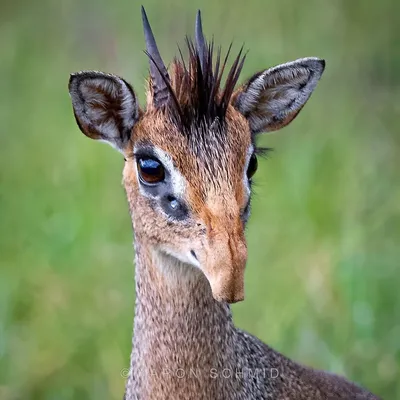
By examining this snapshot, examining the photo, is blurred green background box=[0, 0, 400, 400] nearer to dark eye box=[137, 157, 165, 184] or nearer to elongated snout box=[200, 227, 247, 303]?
dark eye box=[137, 157, 165, 184]

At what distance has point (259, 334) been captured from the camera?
26.8 ft

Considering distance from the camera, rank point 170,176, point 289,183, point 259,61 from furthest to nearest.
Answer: point 259,61 → point 289,183 → point 170,176

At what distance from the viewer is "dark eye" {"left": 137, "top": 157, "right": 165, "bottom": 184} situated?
4.96 meters

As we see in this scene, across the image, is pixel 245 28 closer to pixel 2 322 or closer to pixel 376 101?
pixel 376 101

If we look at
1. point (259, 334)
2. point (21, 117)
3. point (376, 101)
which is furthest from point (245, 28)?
point (259, 334)

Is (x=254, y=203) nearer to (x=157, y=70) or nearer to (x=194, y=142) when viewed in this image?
(x=157, y=70)

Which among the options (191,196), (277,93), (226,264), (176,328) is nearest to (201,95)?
(191,196)

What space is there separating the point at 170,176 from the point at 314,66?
3.58 ft

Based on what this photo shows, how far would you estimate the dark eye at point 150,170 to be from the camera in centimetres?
496

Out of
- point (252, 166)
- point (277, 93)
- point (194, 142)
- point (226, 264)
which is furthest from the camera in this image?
point (277, 93)

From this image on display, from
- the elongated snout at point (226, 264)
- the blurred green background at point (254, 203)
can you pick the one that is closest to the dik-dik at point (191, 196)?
the elongated snout at point (226, 264)

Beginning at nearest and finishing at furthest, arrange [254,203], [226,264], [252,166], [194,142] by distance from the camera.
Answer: [226,264], [194,142], [252,166], [254,203]

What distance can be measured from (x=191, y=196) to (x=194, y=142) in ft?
0.98

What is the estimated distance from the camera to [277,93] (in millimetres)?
5570
